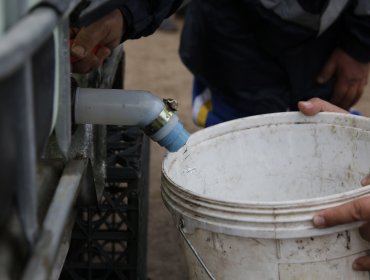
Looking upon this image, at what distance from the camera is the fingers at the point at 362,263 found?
1.42 m

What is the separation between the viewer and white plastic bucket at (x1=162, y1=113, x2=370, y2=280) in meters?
→ 1.35

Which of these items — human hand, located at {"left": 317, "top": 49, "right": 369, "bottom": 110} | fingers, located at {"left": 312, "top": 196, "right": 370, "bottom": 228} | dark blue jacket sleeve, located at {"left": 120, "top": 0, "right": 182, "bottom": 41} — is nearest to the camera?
fingers, located at {"left": 312, "top": 196, "right": 370, "bottom": 228}

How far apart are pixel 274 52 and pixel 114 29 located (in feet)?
3.42

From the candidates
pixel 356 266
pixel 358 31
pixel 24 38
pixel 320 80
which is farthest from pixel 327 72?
pixel 24 38

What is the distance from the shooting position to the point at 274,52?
246 cm

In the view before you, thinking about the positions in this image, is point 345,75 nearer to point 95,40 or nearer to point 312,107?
point 312,107

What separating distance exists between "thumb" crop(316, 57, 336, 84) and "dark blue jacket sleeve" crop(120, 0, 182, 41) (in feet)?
3.18

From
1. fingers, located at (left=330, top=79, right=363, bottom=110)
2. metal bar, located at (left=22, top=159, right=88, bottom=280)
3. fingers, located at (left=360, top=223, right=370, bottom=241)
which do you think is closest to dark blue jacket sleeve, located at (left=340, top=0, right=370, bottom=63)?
fingers, located at (left=330, top=79, right=363, bottom=110)

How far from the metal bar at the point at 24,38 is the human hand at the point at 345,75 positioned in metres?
1.75

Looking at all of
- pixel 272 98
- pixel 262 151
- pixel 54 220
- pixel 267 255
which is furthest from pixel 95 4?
pixel 272 98

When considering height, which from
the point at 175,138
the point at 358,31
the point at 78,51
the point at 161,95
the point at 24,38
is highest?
the point at 24,38

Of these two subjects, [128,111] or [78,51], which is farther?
[78,51]

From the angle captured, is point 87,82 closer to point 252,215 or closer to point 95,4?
point 95,4

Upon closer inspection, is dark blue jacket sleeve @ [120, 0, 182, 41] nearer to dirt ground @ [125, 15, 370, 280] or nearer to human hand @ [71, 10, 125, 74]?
human hand @ [71, 10, 125, 74]
